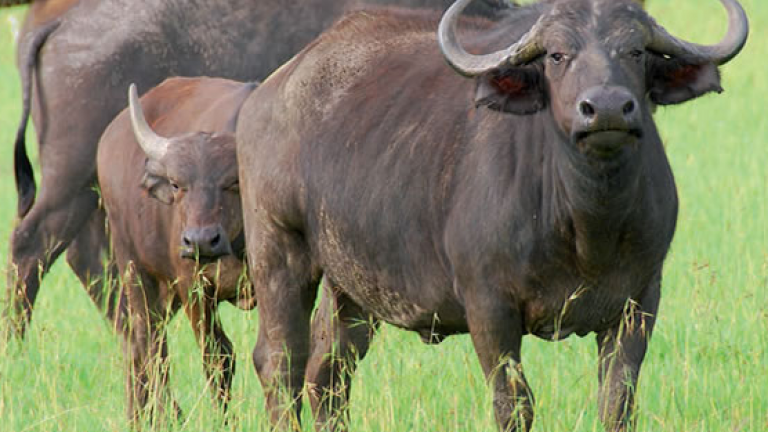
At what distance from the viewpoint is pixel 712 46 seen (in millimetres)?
5543

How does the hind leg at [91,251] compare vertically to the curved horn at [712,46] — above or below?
below

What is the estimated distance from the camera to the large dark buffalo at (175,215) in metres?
7.33

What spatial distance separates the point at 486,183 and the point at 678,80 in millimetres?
788

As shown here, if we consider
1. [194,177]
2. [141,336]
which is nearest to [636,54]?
[194,177]

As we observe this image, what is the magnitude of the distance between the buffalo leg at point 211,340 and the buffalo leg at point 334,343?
458mm

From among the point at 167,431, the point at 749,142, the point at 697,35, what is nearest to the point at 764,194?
the point at 749,142

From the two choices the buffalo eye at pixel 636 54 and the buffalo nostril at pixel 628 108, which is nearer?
the buffalo nostril at pixel 628 108

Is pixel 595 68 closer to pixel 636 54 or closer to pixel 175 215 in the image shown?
pixel 636 54

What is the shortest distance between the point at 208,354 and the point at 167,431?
4.05ft

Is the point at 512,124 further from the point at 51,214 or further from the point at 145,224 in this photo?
the point at 51,214

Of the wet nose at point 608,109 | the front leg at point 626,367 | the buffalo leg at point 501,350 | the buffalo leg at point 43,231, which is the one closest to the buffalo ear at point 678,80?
the wet nose at point 608,109

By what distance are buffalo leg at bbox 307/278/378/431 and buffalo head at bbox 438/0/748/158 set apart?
1.64m

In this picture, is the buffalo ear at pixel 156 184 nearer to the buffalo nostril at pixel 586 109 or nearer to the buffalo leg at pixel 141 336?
the buffalo leg at pixel 141 336

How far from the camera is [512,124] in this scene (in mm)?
5758
